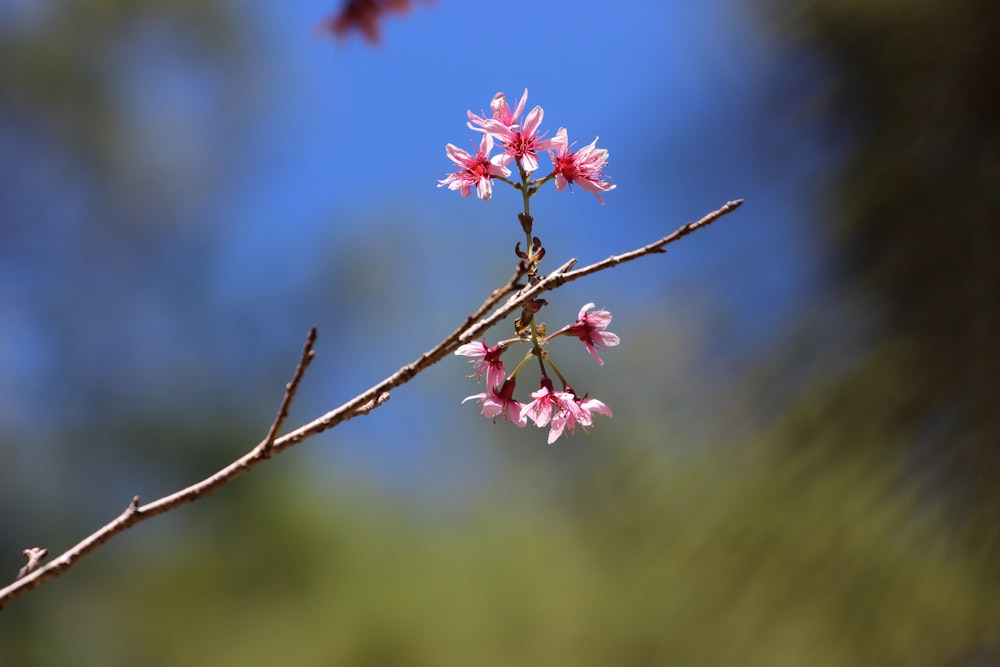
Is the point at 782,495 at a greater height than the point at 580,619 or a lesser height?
lesser

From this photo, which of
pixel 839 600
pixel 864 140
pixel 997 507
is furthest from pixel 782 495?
pixel 864 140

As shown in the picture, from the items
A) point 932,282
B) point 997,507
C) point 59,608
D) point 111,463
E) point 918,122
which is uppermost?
point 111,463

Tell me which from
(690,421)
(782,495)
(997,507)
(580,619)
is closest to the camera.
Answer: (997,507)

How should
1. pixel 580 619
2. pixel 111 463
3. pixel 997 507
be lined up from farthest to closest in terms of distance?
1. pixel 111 463
2. pixel 580 619
3. pixel 997 507

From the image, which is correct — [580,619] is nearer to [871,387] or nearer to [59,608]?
[871,387]

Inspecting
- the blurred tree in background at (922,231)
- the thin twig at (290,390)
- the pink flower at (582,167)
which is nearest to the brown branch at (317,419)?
the thin twig at (290,390)

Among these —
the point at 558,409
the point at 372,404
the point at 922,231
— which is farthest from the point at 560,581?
the point at 372,404
